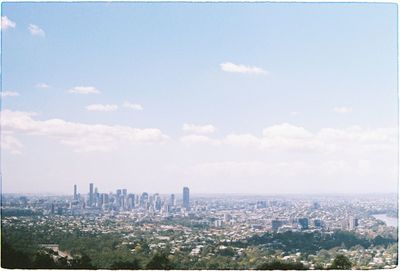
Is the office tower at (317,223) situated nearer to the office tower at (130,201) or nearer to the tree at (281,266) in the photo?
the tree at (281,266)

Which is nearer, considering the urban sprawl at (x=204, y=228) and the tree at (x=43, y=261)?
the tree at (x=43, y=261)

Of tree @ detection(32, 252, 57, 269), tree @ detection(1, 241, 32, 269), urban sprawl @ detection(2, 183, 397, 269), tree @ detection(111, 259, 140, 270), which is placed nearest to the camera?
tree @ detection(1, 241, 32, 269)

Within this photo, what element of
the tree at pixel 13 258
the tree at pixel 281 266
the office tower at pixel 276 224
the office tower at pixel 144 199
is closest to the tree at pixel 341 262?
the tree at pixel 281 266

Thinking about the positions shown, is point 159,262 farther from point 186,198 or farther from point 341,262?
point 341,262

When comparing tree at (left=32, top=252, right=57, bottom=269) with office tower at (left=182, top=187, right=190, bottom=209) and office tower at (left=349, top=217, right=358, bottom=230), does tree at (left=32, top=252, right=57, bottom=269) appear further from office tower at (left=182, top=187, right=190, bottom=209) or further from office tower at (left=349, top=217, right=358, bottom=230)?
office tower at (left=349, top=217, right=358, bottom=230)

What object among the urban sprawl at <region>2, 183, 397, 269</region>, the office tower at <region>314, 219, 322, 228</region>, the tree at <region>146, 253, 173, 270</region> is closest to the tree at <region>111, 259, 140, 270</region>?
the urban sprawl at <region>2, 183, 397, 269</region>

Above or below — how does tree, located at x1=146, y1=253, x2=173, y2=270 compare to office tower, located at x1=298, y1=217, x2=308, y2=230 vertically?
below

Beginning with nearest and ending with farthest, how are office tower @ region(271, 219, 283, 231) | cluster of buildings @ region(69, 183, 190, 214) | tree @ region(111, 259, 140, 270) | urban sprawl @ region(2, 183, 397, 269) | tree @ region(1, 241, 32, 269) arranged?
1. tree @ region(1, 241, 32, 269)
2. tree @ region(111, 259, 140, 270)
3. urban sprawl @ region(2, 183, 397, 269)
4. cluster of buildings @ region(69, 183, 190, 214)
5. office tower @ region(271, 219, 283, 231)

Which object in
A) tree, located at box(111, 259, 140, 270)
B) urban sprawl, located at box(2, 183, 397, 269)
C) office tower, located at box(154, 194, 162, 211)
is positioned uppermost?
office tower, located at box(154, 194, 162, 211)
